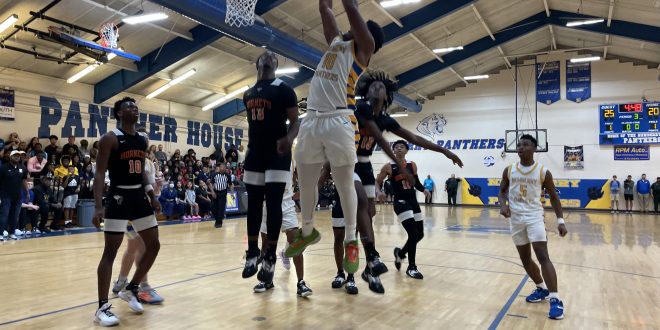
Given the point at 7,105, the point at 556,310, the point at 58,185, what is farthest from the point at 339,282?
the point at 7,105

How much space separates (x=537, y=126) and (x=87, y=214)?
72.8ft

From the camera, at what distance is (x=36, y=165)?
1205cm

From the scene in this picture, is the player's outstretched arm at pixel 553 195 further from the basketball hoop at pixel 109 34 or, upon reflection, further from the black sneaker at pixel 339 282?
the basketball hoop at pixel 109 34

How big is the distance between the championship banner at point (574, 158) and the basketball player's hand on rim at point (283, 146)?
24464 mm

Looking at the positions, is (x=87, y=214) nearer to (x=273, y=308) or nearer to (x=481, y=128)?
(x=273, y=308)

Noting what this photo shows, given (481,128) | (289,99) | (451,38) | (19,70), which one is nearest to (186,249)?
(289,99)

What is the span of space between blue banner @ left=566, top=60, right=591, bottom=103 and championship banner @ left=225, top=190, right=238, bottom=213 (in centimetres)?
1857

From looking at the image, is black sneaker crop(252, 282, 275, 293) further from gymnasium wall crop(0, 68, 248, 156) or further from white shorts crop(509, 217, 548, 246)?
gymnasium wall crop(0, 68, 248, 156)

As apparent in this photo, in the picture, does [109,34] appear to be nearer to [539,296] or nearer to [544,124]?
[539,296]

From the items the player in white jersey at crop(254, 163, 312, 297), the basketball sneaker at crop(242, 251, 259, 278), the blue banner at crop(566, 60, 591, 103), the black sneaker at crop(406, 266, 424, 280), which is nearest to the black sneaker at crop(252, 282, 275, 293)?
the player in white jersey at crop(254, 163, 312, 297)

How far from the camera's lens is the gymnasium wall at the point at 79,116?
15.8 metres

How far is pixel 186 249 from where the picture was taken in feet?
27.6

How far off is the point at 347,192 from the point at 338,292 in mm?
1638

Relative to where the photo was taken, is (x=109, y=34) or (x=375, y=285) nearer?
(x=375, y=285)
